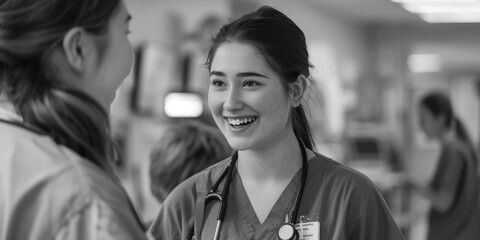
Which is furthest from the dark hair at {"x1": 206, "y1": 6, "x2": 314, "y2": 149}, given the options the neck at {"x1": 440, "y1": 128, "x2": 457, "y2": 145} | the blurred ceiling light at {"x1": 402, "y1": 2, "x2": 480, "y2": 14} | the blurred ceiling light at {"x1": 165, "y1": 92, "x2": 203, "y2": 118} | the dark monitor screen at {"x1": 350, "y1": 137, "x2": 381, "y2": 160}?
the dark monitor screen at {"x1": 350, "y1": 137, "x2": 381, "y2": 160}

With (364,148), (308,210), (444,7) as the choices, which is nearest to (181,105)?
(308,210)

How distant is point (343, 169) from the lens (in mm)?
1635

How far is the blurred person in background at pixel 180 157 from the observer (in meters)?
2.00

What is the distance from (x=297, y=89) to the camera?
1.66 meters

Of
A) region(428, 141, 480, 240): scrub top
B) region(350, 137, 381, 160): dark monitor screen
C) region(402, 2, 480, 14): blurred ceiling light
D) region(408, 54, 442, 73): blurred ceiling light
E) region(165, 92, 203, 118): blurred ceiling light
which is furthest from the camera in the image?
region(408, 54, 442, 73): blurred ceiling light

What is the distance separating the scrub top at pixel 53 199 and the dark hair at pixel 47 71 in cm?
5

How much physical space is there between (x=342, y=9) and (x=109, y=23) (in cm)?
737

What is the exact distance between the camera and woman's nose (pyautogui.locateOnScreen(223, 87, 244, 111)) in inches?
61.2

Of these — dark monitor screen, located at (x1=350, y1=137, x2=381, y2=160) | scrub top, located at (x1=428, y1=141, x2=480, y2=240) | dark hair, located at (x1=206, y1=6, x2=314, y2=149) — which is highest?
dark hair, located at (x1=206, y1=6, x2=314, y2=149)

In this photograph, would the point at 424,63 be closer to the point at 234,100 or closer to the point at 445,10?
the point at 445,10

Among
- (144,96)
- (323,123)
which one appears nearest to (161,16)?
(144,96)

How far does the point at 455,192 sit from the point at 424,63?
1090 centimetres

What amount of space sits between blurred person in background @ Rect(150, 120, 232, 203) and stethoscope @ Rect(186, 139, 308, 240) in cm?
32

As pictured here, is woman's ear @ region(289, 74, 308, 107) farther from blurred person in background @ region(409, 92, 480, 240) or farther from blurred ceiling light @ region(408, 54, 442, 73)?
blurred ceiling light @ region(408, 54, 442, 73)
